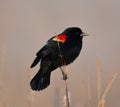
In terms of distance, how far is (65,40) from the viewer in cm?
502

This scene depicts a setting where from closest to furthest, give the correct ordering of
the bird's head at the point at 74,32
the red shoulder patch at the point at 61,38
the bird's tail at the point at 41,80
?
the bird's tail at the point at 41,80 → the red shoulder patch at the point at 61,38 → the bird's head at the point at 74,32

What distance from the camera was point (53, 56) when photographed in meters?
4.86

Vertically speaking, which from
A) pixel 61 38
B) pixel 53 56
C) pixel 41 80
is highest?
pixel 61 38

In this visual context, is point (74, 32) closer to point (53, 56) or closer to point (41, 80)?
point (53, 56)

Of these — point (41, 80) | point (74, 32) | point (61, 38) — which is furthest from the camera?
point (74, 32)

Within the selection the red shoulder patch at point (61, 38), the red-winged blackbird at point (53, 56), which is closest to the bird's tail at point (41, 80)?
the red-winged blackbird at point (53, 56)

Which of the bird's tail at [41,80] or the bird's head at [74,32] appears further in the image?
the bird's head at [74,32]

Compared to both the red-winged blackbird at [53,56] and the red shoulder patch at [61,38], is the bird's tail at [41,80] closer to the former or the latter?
the red-winged blackbird at [53,56]

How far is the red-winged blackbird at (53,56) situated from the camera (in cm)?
476

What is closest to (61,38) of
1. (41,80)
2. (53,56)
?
(53,56)

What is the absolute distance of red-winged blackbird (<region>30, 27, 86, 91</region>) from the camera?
15.6 ft

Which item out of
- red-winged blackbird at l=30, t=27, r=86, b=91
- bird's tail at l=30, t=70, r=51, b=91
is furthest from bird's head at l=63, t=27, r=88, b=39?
bird's tail at l=30, t=70, r=51, b=91

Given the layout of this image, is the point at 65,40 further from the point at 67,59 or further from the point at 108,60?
the point at 108,60

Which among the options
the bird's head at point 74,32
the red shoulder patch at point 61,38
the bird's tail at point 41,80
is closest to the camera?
the bird's tail at point 41,80
